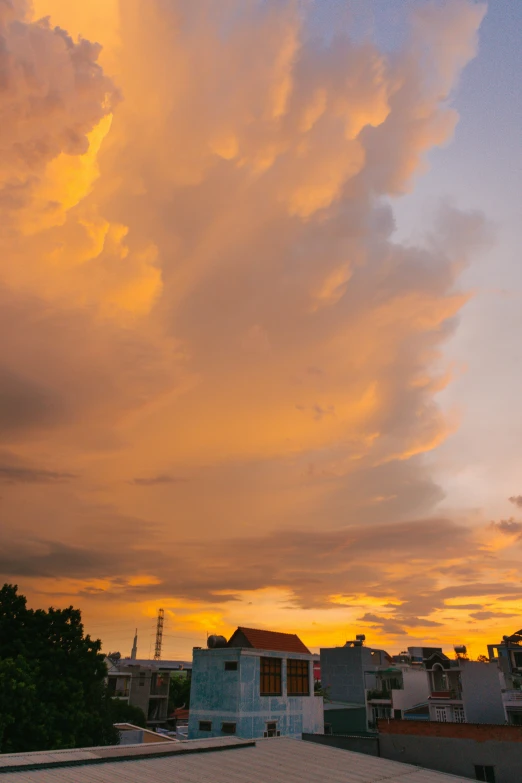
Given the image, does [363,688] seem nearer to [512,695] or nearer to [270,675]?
[512,695]

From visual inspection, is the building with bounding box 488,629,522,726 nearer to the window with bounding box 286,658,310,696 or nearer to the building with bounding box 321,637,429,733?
the building with bounding box 321,637,429,733

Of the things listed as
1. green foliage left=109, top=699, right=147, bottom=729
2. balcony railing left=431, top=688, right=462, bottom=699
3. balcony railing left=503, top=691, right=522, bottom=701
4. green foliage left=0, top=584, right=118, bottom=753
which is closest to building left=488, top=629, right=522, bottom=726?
balcony railing left=503, top=691, right=522, bottom=701

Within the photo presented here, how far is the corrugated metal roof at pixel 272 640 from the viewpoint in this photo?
50156 mm

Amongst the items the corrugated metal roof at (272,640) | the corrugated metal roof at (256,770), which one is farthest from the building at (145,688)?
the corrugated metal roof at (256,770)

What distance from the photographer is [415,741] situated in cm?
3312

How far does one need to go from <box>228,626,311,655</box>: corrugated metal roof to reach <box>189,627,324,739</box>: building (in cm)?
12

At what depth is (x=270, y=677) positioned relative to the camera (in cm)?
4706

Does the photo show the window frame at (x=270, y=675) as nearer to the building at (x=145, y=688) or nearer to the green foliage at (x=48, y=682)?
the green foliage at (x=48, y=682)

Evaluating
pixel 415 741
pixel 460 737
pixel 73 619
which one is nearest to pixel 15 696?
pixel 73 619

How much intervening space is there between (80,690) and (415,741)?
23.4 meters

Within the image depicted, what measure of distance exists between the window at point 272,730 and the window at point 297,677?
3350 millimetres

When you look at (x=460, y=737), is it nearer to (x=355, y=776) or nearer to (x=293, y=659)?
(x=355, y=776)

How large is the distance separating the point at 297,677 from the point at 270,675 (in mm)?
4616

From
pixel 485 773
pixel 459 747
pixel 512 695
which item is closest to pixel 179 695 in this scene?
pixel 512 695
